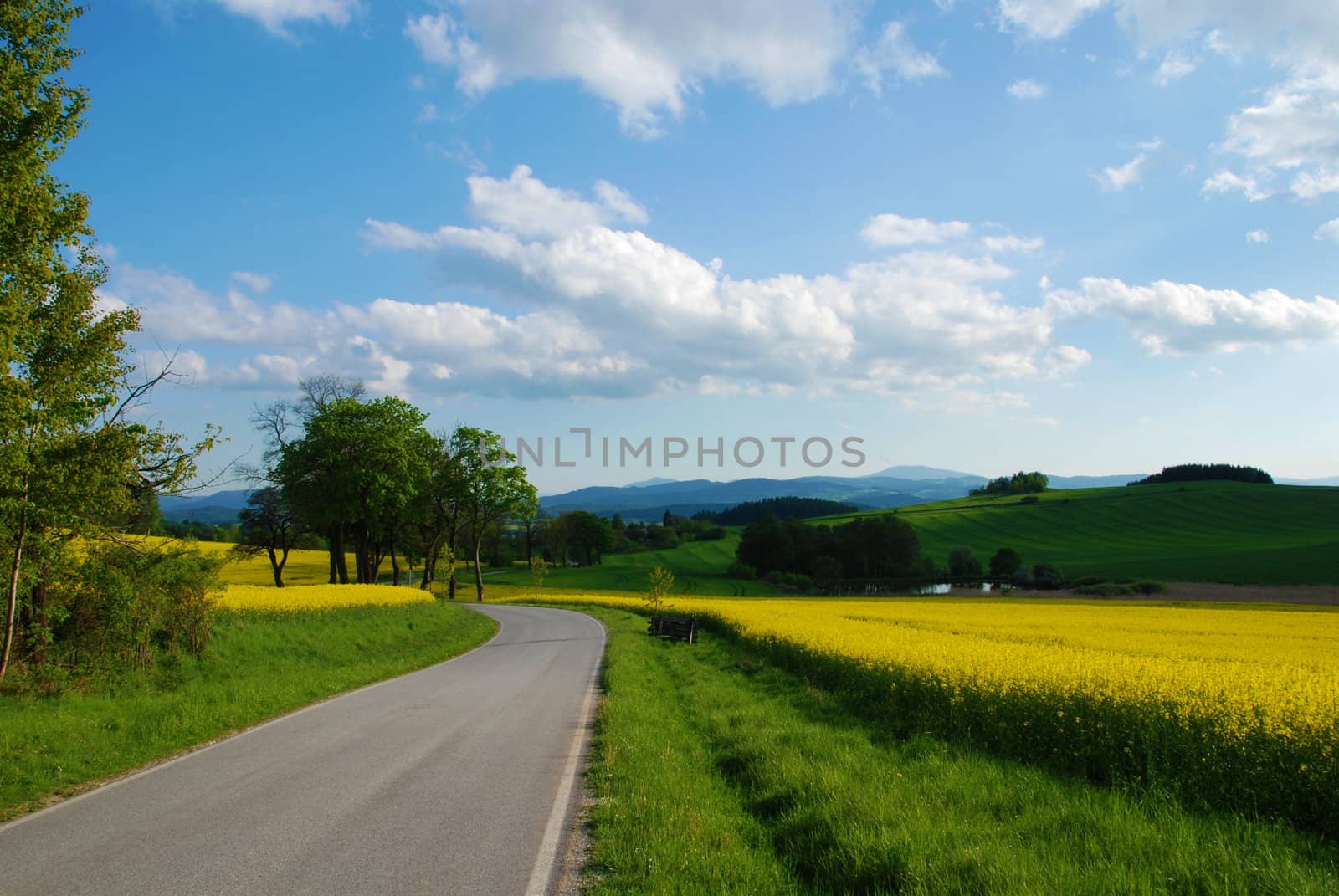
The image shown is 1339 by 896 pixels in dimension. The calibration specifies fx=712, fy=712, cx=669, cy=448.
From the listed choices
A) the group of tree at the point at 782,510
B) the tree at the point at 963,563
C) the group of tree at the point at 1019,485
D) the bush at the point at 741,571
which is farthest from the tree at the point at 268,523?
the group of tree at the point at 1019,485

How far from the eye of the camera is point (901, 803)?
21.0 ft

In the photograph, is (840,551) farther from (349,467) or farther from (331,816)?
(331,816)

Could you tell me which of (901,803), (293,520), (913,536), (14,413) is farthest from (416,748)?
(913,536)

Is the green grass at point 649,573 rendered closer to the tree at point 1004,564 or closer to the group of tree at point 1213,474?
the tree at point 1004,564

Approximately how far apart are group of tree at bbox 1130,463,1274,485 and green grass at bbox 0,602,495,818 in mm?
161891

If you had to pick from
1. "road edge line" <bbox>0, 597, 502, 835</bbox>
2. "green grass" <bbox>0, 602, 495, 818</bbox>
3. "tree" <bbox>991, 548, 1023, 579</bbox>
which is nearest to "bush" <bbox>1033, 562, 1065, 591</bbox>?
"tree" <bbox>991, 548, 1023, 579</bbox>

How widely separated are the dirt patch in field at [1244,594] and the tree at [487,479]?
3930 cm

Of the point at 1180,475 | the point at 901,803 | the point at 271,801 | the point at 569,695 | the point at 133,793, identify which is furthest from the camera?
the point at 1180,475

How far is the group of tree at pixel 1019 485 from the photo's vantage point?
160 meters

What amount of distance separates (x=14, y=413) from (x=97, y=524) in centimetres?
374

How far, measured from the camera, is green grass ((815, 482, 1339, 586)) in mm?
68312

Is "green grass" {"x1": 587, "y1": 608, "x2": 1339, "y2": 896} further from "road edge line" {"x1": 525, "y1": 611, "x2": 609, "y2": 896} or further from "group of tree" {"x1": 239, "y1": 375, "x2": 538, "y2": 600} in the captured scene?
"group of tree" {"x1": 239, "y1": 375, "x2": 538, "y2": 600}

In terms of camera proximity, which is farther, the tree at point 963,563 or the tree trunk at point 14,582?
the tree at point 963,563

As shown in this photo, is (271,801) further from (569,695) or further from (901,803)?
(569,695)
